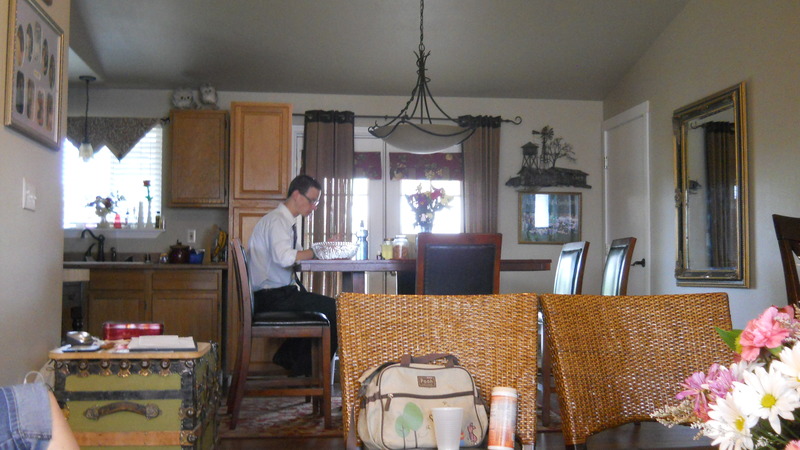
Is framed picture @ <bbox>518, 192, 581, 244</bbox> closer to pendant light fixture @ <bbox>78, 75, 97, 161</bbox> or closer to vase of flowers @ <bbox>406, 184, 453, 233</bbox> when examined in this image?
vase of flowers @ <bbox>406, 184, 453, 233</bbox>

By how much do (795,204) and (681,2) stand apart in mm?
2030

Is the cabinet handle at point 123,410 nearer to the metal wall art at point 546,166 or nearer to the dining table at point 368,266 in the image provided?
the dining table at point 368,266

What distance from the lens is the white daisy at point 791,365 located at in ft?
2.48

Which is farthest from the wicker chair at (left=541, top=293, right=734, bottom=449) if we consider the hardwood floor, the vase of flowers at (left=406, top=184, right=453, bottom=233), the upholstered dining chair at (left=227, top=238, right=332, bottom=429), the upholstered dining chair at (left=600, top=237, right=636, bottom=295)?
the vase of flowers at (left=406, top=184, right=453, bottom=233)

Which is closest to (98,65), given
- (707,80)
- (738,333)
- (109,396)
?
(109,396)

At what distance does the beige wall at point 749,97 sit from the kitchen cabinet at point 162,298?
138 inches

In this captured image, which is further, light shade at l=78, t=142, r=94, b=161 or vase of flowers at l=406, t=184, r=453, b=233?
light shade at l=78, t=142, r=94, b=161

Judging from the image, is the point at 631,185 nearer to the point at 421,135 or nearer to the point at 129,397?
the point at 421,135

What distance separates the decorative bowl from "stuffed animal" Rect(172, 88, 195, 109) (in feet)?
8.99

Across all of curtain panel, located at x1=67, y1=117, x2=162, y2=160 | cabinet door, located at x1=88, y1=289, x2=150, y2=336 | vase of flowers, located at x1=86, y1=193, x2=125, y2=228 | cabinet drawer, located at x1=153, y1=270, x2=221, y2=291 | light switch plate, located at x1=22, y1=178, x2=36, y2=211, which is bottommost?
cabinet door, located at x1=88, y1=289, x2=150, y2=336

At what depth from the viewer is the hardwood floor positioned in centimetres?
343

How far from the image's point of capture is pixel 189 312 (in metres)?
5.87

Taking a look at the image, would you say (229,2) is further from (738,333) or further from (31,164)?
(738,333)

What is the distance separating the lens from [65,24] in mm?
3473
